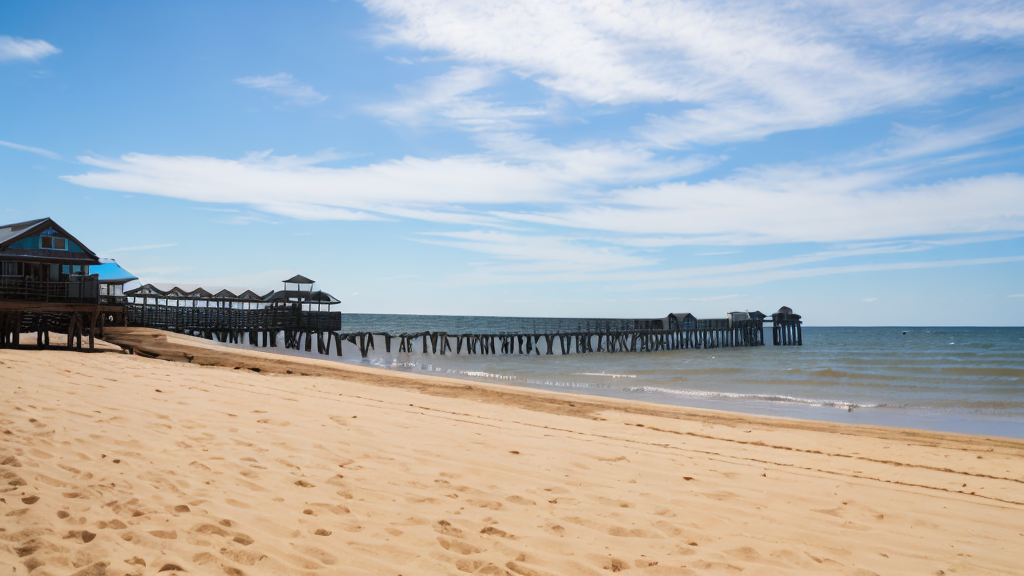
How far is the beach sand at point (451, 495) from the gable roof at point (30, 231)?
80.6ft

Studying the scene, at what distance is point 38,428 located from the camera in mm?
6297

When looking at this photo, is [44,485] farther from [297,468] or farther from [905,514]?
[905,514]

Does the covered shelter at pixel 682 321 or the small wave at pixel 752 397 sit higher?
the covered shelter at pixel 682 321

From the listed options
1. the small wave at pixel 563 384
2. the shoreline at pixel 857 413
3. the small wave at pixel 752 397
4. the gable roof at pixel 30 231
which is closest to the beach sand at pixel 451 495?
the shoreline at pixel 857 413

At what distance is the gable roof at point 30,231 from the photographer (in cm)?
2870

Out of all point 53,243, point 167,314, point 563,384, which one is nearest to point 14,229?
point 53,243

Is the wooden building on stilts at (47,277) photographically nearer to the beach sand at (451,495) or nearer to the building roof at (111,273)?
the building roof at (111,273)

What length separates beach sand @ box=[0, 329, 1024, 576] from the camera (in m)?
3.73

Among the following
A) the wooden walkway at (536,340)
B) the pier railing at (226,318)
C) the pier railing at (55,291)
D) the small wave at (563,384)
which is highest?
the pier railing at (55,291)

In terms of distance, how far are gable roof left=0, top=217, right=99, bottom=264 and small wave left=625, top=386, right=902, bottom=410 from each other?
27.0 metres

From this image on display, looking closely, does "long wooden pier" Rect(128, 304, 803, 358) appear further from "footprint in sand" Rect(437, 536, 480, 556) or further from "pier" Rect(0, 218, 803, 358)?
"footprint in sand" Rect(437, 536, 480, 556)

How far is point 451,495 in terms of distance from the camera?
4938mm

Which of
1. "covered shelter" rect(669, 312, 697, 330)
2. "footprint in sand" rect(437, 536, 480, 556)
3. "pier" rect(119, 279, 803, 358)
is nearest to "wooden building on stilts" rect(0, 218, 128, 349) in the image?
"pier" rect(119, 279, 803, 358)

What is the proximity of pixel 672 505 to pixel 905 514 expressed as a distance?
6.26 feet
